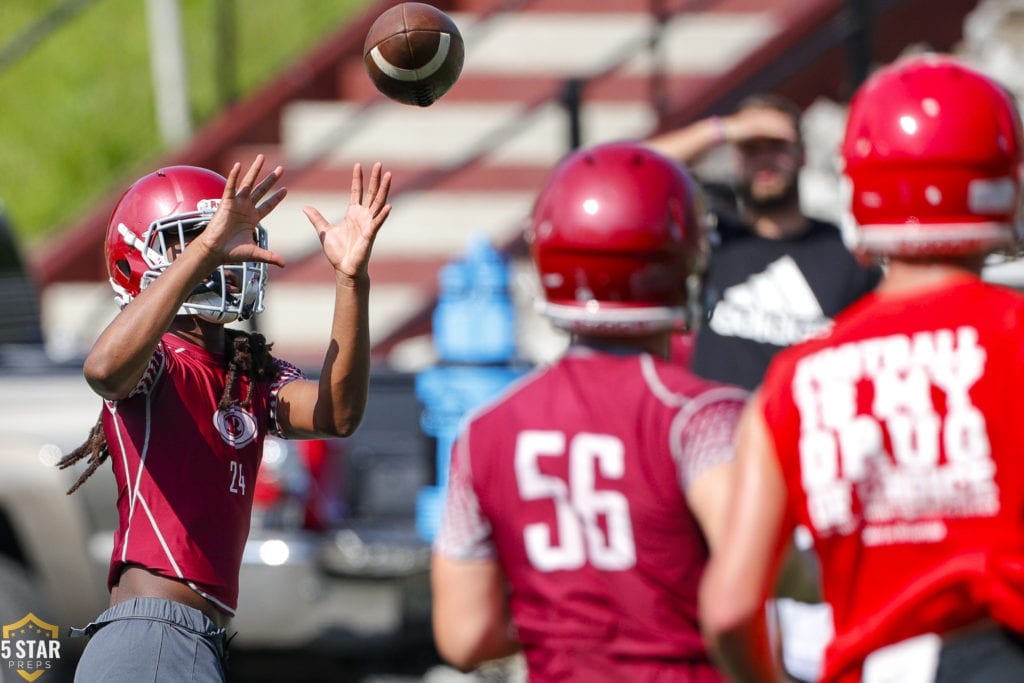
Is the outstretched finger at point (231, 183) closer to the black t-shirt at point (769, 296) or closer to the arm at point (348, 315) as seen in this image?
the arm at point (348, 315)

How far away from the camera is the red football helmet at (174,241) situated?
12.5 feet

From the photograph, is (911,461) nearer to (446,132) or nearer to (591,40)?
(446,132)

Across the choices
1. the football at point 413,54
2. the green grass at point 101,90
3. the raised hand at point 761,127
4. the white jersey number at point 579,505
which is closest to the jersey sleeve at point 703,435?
the white jersey number at point 579,505

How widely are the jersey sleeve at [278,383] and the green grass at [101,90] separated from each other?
11621mm

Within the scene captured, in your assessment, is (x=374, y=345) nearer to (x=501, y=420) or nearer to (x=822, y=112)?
(x=822, y=112)

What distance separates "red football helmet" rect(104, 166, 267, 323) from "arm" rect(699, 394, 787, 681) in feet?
4.83

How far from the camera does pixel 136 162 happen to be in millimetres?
16016

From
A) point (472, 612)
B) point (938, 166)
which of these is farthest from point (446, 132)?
point (938, 166)

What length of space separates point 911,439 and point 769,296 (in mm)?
2899

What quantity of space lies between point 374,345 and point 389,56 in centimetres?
642

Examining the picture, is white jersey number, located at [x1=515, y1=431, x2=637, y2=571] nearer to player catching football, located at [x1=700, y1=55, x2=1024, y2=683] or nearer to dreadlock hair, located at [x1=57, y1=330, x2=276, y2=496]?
player catching football, located at [x1=700, y1=55, x2=1024, y2=683]

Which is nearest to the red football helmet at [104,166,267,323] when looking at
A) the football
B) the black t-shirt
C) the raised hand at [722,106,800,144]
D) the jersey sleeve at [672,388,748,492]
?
the football

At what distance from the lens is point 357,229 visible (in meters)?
3.71

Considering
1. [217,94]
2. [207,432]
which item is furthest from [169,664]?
[217,94]
